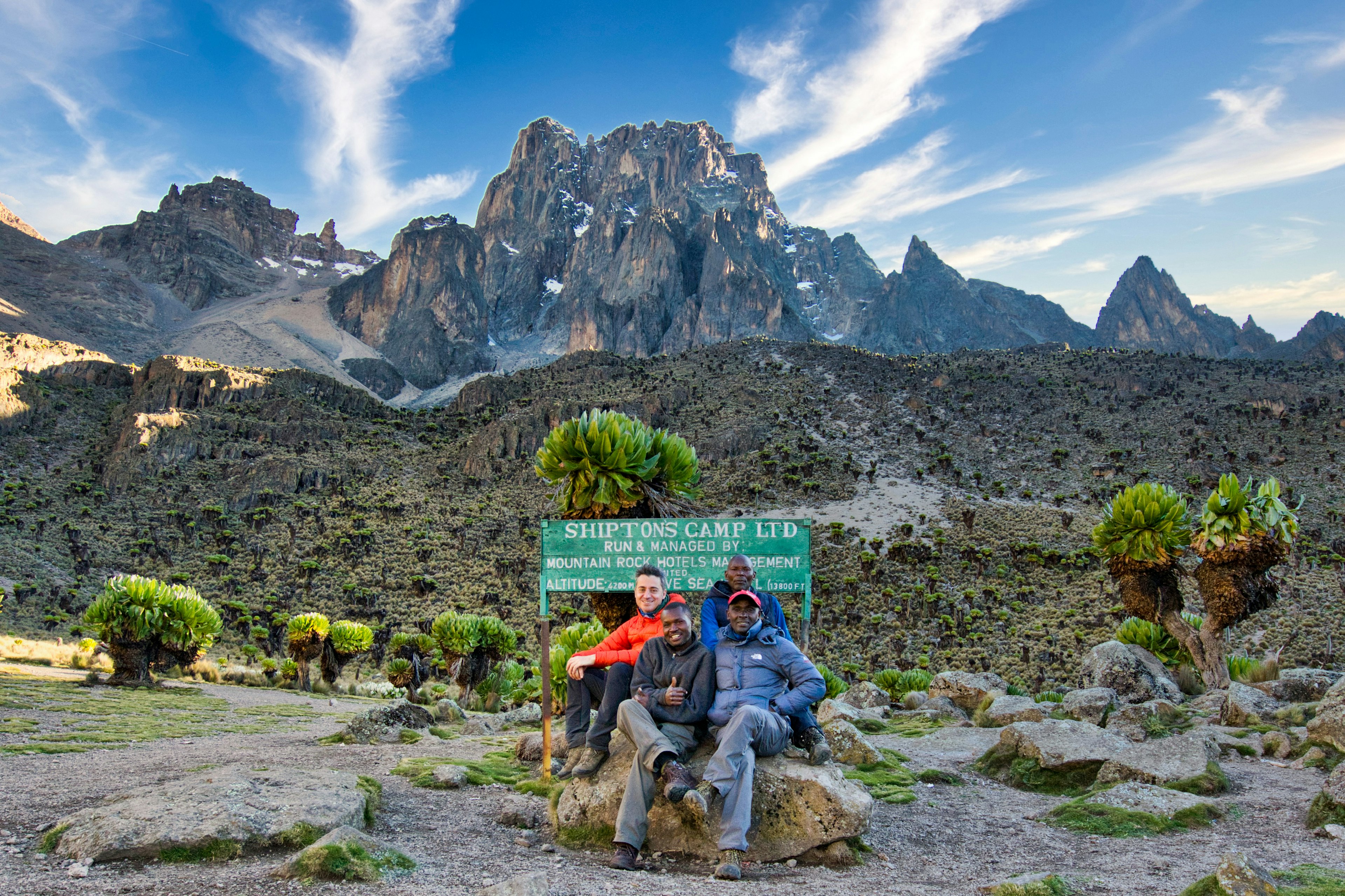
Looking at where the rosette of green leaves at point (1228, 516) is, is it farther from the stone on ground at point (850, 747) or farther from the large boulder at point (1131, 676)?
the stone on ground at point (850, 747)

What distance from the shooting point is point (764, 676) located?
18.7 feet

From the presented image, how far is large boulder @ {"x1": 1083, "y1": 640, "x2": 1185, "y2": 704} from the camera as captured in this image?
525 inches

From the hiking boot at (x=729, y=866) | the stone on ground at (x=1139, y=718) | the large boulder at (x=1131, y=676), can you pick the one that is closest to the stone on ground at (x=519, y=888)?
the hiking boot at (x=729, y=866)

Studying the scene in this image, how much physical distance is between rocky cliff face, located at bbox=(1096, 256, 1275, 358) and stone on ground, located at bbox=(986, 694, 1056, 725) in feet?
576

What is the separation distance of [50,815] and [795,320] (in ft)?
497

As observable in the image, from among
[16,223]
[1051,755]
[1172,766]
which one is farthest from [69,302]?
[1172,766]

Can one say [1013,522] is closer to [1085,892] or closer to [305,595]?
[305,595]

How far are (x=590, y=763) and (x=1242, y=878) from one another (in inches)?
159

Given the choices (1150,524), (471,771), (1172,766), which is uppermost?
(1150,524)

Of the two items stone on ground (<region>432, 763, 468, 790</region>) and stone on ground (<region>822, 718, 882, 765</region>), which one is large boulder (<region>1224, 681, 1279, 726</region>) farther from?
stone on ground (<region>432, 763, 468, 790</region>)

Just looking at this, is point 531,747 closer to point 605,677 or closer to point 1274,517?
point 605,677

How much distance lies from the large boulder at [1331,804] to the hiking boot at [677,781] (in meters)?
5.04

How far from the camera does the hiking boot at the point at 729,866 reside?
15.6ft

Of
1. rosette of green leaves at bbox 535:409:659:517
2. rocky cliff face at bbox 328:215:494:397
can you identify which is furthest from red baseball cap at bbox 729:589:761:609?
rocky cliff face at bbox 328:215:494:397
